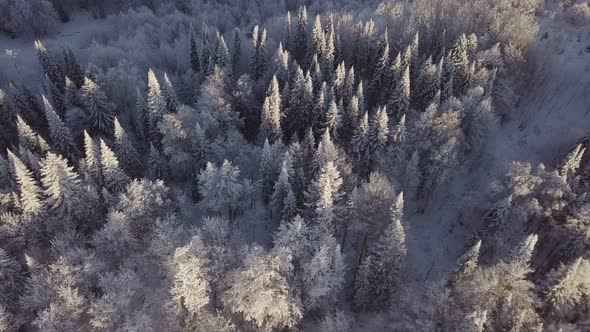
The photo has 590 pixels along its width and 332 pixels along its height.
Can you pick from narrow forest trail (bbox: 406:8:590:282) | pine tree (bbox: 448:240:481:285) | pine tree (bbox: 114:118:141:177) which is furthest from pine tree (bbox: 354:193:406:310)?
pine tree (bbox: 114:118:141:177)

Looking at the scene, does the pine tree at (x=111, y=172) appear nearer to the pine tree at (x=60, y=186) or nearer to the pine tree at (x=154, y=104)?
the pine tree at (x=60, y=186)

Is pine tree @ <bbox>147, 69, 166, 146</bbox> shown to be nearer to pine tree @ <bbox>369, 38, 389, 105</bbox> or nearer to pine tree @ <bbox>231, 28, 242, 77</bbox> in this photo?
pine tree @ <bbox>231, 28, 242, 77</bbox>

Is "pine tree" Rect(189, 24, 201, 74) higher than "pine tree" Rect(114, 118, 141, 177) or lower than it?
higher

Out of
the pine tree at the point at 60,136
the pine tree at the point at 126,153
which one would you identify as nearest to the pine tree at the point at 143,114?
the pine tree at the point at 126,153

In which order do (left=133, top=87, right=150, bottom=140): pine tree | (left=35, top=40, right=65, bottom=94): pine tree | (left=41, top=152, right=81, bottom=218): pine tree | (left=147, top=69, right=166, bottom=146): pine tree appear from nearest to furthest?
(left=41, top=152, right=81, bottom=218): pine tree, (left=147, top=69, right=166, bottom=146): pine tree, (left=133, top=87, right=150, bottom=140): pine tree, (left=35, top=40, right=65, bottom=94): pine tree

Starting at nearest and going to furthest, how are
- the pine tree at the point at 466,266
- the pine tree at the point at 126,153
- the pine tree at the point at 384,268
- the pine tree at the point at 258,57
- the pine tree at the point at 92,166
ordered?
the pine tree at the point at 466,266
the pine tree at the point at 384,268
the pine tree at the point at 92,166
the pine tree at the point at 126,153
the pine tree at the point at 258,57

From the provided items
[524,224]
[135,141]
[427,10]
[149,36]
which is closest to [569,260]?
[524,224]
